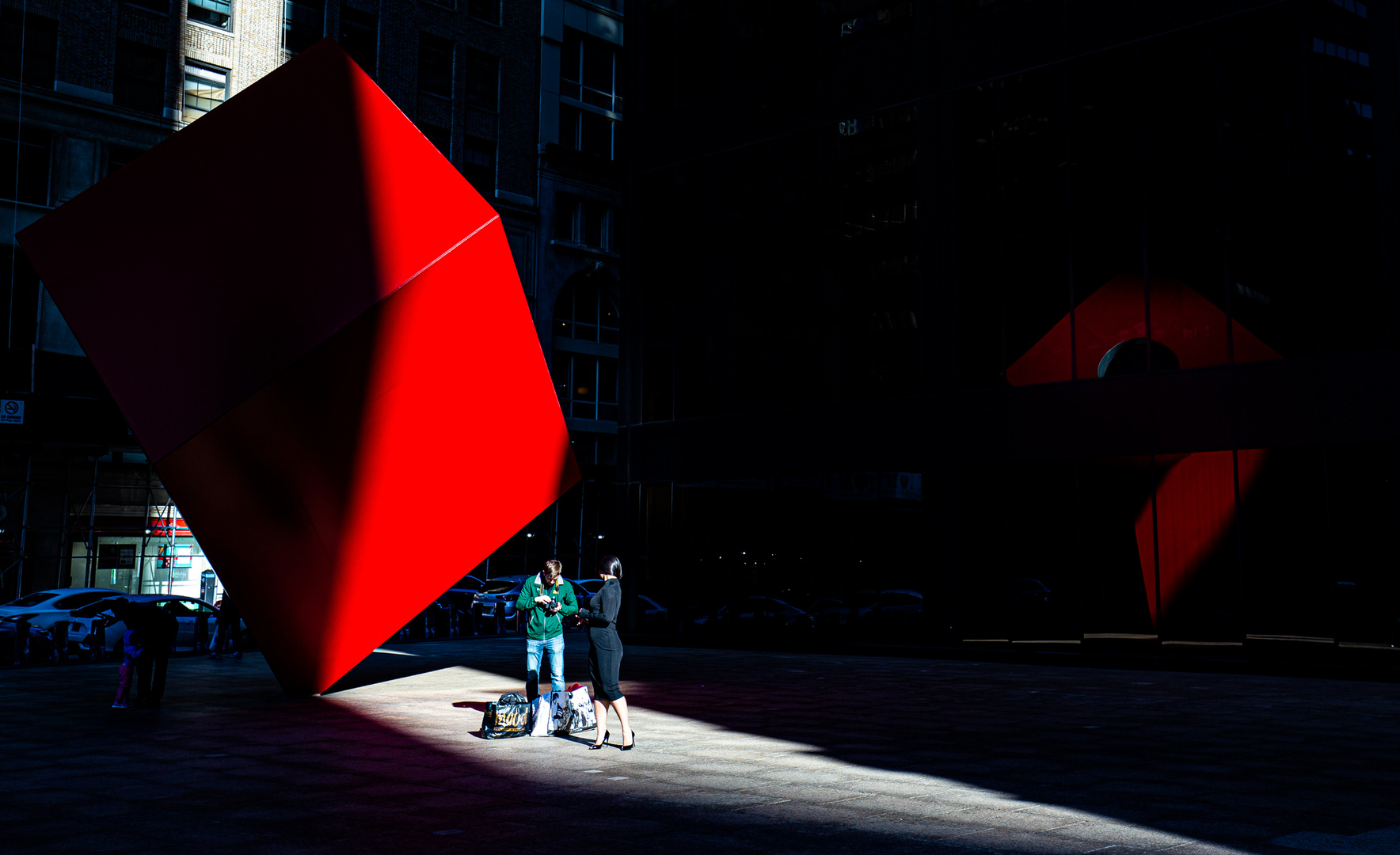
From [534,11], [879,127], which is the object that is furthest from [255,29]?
[879,127]

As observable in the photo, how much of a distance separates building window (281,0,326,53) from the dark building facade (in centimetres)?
1829

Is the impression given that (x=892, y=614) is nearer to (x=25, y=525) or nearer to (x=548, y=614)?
(x=548, y=614)

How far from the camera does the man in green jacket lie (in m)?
11.8

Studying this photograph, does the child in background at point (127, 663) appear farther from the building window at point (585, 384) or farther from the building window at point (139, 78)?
the building window at point (585, 384)

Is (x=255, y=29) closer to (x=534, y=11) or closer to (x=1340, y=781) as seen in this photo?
(x=534, y=11)

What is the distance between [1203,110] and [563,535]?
32.0 metres

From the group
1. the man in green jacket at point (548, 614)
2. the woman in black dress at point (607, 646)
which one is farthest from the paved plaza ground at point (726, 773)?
the man in green jacket at point (548, 614)

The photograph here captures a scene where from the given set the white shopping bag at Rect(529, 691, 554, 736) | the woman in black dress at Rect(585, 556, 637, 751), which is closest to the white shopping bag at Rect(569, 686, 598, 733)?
the white shopping bag at Rect(529, 691, 554, 736)

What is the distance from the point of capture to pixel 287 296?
11312mm

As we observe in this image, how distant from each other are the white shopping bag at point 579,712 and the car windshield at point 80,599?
1717 centimetres

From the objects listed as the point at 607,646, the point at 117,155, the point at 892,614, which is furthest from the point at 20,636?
the point at 117,155

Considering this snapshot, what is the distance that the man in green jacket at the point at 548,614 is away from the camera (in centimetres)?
1177

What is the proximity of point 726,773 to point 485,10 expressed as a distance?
142 ft

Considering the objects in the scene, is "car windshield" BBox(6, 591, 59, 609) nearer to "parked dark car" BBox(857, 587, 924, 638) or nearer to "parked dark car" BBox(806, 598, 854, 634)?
"parked dark car" BBox(806, 598, 854, 634)
